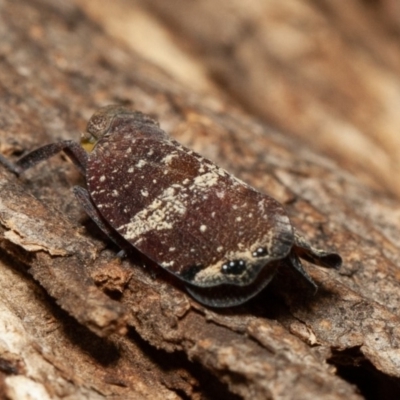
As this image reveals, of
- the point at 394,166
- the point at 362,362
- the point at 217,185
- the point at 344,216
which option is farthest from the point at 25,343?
the point at 394,166

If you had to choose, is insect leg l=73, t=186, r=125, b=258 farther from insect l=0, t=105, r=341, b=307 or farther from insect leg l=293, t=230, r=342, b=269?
insect leg l=293, t=230, r=342, b=269

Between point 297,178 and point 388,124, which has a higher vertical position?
point 388,124

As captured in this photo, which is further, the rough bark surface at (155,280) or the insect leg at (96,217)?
the insect leg at (96,217)

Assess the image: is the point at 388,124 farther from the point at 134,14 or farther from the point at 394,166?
the point at 134,14

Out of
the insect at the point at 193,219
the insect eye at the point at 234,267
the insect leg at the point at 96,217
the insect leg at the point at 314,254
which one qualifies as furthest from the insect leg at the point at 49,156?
the insect leg at the point at 314,254

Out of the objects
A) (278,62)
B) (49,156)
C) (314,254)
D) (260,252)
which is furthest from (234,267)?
(278,62)

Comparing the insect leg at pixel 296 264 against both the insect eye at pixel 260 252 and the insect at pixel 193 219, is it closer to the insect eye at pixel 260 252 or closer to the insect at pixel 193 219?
the insect at pixel 193 219
